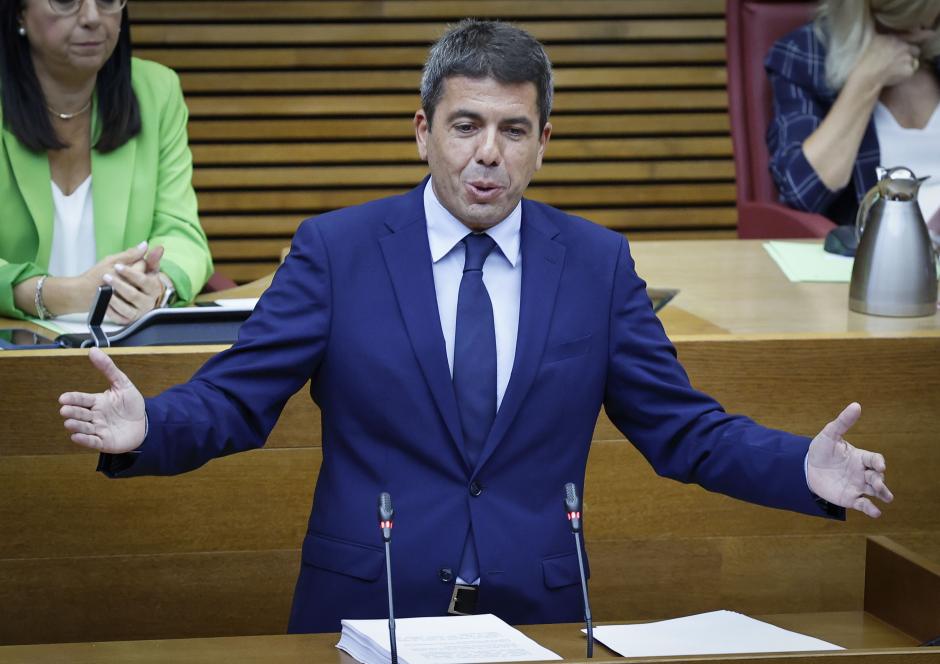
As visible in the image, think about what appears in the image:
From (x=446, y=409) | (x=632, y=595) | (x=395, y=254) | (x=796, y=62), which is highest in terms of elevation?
(x=796, y=62)

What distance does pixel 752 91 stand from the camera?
394 cm

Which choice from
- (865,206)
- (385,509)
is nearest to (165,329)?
(385,509)

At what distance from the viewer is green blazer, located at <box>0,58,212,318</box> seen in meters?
2.97

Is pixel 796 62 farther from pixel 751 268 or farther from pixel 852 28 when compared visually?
A: pixel 751 268

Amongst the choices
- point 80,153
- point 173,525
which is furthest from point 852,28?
point 173,525

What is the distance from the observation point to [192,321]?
2498 millimetres

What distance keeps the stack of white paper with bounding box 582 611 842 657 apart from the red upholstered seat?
2183mm

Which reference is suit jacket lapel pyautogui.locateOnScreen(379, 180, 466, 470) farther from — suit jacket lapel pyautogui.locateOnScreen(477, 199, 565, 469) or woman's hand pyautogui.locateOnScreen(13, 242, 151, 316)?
woman's hand pyautogui.locateOnScreen(13, 242, 151, 316)

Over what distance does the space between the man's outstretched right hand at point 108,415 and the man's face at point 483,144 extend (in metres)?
0.51

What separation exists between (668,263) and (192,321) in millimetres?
1327

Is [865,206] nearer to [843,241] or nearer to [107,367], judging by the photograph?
[843,241]

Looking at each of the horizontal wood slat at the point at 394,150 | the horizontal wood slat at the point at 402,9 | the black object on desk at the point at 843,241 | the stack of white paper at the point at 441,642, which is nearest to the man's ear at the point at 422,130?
the stack of white paper at the point at 441,642

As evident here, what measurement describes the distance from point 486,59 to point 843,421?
0.64 metres

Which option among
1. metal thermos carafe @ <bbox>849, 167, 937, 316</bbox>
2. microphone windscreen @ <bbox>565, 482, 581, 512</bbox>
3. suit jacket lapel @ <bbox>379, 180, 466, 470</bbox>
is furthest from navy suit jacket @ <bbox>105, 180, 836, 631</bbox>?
metal thermos carafe @ <bbox>849, 167, 937, 316</bbox>
